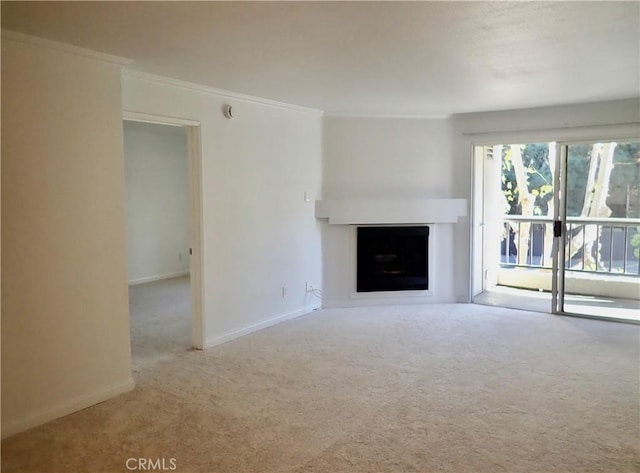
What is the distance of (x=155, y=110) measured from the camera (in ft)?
13.1

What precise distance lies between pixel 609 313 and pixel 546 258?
1.60 metres

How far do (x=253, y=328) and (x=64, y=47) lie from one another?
3.04m

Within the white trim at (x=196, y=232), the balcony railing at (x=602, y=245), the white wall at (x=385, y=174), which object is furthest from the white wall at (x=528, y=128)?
the white trim at (x=196, y=232)

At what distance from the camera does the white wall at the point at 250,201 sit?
14.5 feet

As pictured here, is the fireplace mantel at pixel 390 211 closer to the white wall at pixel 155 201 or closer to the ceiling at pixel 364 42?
the ceiling at pixel 364 42

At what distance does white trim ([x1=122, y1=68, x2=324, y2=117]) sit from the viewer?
12.6 ft

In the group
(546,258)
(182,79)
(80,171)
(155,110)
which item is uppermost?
(182,79)

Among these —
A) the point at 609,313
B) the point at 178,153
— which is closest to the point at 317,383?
the point at 609,313

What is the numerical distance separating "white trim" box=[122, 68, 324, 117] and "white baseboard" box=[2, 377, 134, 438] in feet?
7.58

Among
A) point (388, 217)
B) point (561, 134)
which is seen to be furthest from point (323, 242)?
point (561, 134)

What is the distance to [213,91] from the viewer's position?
14.7 ft

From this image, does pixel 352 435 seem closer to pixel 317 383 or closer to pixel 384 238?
pixel 317 383

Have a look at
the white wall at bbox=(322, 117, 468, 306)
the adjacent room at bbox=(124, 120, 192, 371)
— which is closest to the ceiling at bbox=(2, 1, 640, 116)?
the white wall at bbox=(322, 117, 468, 306)

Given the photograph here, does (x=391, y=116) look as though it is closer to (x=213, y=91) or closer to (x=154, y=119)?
(x=213, y=91)
